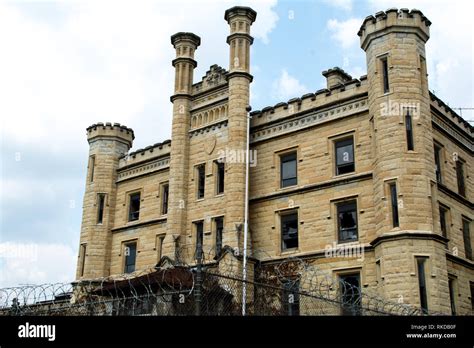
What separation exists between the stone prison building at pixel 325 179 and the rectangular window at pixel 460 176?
103mm

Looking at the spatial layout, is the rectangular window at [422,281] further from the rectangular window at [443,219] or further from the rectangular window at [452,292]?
the rectangular window at [443,219]

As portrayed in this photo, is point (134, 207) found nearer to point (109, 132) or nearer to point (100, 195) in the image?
point (100, 195)

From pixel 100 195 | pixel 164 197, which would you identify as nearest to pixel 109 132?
pixel 100 195

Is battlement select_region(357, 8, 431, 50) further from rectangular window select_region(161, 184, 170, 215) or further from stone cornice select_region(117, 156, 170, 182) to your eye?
rectangular window select_region(161, 184, 170, 215)

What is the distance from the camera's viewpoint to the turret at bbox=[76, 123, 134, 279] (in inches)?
1347

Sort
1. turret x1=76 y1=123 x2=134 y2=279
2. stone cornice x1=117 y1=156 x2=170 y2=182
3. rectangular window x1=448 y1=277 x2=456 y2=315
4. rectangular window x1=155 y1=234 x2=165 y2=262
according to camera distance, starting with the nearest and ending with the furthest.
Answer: rectangular window x1=448 y1=277 x2=456 y2=315 → rectangular window x1=155 y1=234 x2=165 y2=262 → stone cornice x1=117 y1=156 x2=170 y2=182 → turret x1=76 y1=123 x2=134 y2=279

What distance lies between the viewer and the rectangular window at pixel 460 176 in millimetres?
27688

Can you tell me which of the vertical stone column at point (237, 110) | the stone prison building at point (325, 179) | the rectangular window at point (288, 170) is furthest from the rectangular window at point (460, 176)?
the vertical stone column at point (237, 110)

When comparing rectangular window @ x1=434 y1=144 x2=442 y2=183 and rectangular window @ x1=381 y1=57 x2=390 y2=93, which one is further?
rectangular window @ x1=434 y1=144 x2=442 y2=183

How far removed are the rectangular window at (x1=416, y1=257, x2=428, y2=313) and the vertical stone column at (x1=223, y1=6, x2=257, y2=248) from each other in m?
8.17

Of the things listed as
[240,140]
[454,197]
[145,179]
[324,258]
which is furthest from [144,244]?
[454,197]

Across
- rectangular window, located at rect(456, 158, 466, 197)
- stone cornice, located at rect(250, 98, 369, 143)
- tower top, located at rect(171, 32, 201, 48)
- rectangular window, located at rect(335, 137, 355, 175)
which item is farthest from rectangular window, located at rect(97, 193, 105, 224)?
rectangular window, located at rect(456, 158, 466, 197)
